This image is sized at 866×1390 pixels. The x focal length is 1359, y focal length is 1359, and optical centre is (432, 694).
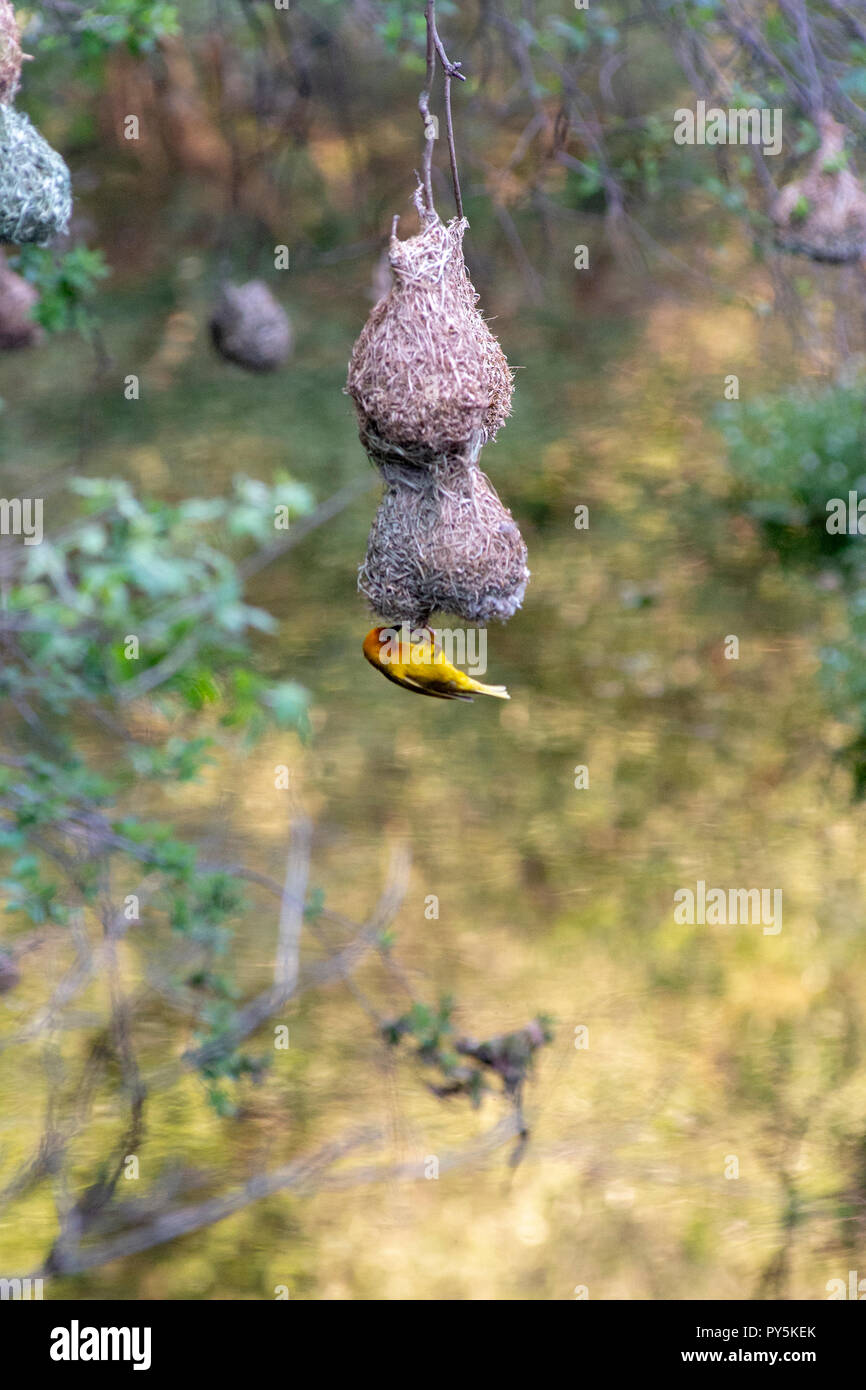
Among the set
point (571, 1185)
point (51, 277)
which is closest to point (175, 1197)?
point (571, 1185)

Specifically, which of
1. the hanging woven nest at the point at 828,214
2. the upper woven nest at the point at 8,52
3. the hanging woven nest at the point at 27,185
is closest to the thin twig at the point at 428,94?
the upper woven nest at the point at 8,52

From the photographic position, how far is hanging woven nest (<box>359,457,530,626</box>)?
202 cm

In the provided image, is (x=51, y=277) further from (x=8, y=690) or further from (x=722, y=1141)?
(x=722, y=1141)

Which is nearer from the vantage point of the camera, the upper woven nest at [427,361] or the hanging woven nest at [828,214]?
the upper woven nest at [427,361]

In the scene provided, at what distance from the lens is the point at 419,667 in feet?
6.66

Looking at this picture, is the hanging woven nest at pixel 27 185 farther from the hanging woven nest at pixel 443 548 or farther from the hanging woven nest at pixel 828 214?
the hanging woven nest at pixel 828 214

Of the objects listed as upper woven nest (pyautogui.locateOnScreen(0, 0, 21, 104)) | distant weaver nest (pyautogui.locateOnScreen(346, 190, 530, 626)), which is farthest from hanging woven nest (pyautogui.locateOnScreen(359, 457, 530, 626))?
upper woven nest (pyautogui.locateOnScreen(0, 0, 21, 104))

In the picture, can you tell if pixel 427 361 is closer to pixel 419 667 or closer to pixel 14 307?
pixel 419 667

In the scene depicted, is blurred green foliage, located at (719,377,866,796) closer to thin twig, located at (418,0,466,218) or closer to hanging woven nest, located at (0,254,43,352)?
hanging woven nest, located at (0,254,43,352)

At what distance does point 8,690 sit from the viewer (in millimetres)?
2951

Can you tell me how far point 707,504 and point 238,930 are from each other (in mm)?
4023

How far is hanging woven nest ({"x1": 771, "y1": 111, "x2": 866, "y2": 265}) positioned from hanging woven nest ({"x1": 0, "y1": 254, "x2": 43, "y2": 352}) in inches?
92.8

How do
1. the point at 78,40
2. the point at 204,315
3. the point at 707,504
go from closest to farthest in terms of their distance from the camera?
the point at 78,40 → the point at 707,504 → the point at 204,315

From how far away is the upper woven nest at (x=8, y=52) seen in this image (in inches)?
82.9
